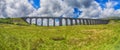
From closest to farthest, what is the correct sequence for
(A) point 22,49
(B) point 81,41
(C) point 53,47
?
(A) point 22,49, (C) point 53,47, (B) point 81,41

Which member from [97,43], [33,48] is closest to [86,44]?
[97,43]

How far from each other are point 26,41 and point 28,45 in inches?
129

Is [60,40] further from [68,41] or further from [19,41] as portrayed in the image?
[19,41]

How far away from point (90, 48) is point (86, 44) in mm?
5116

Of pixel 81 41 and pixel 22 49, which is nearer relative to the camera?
pixel 22 49

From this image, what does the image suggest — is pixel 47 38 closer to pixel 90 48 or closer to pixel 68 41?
pixel 68 41

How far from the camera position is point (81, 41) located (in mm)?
70000

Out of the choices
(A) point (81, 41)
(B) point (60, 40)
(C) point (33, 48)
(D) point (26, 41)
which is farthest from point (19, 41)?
(A) point (81, 41)

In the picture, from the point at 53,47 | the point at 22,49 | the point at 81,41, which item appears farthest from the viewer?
the point at 81,41

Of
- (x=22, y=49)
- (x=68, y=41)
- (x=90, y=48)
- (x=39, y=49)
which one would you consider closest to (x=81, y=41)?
(x=68, y=41)

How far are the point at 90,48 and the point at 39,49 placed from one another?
1286cm

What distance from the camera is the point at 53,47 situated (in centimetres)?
6469

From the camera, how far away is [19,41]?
66000 mm

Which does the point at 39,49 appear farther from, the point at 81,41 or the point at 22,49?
the point at 81,41
